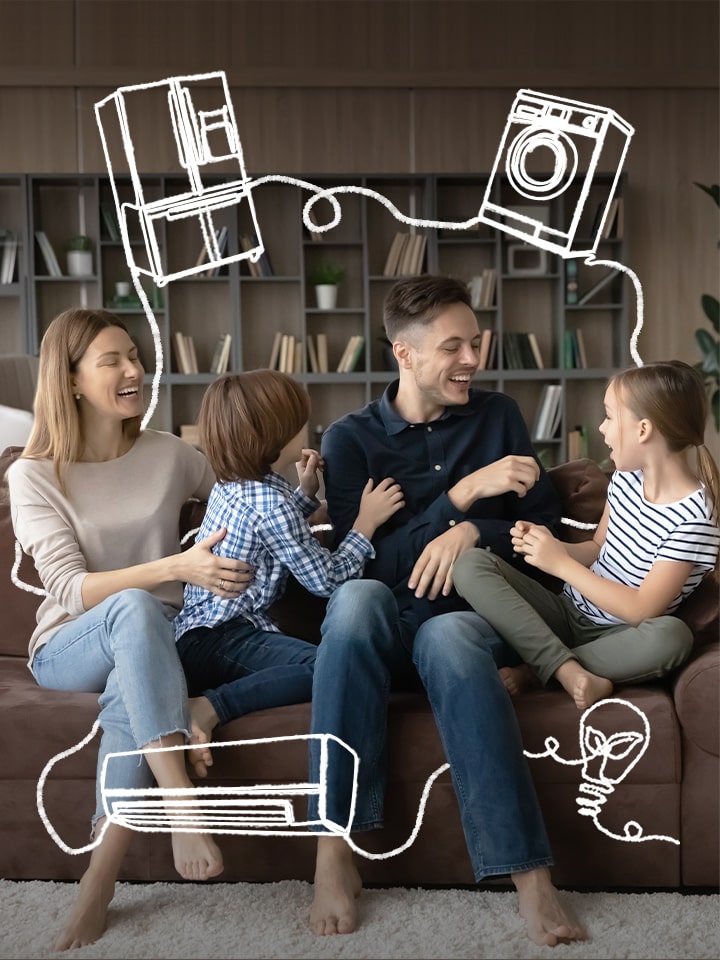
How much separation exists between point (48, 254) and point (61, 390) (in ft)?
12.6

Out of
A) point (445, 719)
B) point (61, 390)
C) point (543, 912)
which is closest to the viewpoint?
point (543, 912)

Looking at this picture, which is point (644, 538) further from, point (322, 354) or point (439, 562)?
point (322, 354)

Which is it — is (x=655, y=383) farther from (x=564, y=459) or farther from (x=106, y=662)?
(x=564, y=459)

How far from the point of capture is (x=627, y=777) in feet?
5.91

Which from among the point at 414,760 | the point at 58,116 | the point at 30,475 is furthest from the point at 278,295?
the point at 414,760

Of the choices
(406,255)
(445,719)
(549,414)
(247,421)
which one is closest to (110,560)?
(247,421)

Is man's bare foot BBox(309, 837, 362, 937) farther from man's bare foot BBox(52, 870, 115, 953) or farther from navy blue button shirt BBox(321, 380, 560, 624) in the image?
navy blue button shirt BBox(321, 380, 560, 624)

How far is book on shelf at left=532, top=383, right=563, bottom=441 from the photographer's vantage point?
231 inches

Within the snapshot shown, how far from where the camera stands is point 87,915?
5.40ft

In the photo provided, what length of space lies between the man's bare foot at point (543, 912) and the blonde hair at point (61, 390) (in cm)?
118

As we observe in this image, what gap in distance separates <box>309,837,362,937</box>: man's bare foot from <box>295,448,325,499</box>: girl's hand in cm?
75

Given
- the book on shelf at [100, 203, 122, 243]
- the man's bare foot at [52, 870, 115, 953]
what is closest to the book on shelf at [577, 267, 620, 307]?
the book on shelf at [100, 203, 122, 243]

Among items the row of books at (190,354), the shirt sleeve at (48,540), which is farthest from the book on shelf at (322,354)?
the shirt sleeve at (48,540)

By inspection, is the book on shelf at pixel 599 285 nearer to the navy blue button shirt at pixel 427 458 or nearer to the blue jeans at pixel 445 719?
Result: the navy blue button shirt at pixel 427 458
